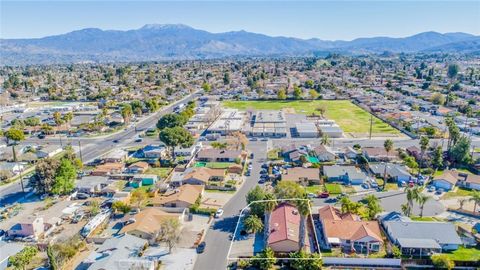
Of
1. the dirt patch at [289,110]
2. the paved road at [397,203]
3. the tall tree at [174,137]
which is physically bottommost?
the paved road at [397,203]

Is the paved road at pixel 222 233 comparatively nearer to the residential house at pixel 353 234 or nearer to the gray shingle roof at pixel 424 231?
the residential house at pixel 353 234

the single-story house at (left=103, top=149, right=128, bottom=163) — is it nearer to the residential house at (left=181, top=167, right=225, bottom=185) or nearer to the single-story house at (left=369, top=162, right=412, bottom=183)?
the residential house at (left=181, top=167, right=225, bottom=185)

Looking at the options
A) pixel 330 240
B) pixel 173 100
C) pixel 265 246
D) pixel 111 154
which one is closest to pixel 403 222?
pixel 330 240

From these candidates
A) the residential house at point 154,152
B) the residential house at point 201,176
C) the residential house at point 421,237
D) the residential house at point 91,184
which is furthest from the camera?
the residential house at point 154,152

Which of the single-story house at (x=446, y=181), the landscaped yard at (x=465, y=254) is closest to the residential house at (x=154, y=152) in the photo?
the single-story house at (x=446, y=181)

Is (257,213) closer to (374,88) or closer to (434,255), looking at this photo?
(434,255)

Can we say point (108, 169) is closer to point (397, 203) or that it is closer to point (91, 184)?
point (91, 184)

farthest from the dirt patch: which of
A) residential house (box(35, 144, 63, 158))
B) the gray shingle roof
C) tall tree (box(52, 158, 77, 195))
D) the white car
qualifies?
the gray shingle roof
